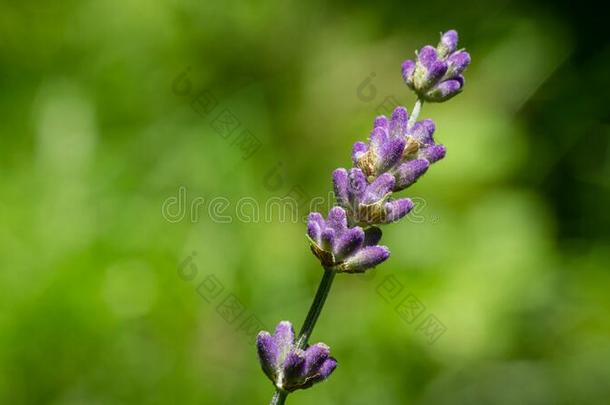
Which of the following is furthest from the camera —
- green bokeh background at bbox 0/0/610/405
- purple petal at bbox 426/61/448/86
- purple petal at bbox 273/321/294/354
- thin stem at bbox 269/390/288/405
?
green bokeh background at bbox 0/0/610/405

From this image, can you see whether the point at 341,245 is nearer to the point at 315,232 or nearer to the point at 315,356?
the point at 315,232

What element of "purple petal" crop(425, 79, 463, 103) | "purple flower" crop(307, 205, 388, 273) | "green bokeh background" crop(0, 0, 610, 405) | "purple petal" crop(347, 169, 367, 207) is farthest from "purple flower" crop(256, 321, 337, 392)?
"green bokeh background" crop(0, 0, 610, 405)

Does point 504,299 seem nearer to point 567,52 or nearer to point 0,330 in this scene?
point 567,52

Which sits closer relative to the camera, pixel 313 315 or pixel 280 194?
pixel 313 315

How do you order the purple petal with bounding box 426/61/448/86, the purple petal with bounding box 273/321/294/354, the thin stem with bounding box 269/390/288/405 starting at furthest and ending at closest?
the purple petal with bounding box 426/61/448/86, the purple petal with bounding box 273/321/294/354, the thin stem with bounding box 269/390/288/405

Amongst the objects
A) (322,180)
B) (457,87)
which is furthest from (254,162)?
(457,87)

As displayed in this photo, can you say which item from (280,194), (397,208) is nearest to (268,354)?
(397,208)

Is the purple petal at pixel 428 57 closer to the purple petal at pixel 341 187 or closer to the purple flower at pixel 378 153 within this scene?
the purple flower at pixel 378 153

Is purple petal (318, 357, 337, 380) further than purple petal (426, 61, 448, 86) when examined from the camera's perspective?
No

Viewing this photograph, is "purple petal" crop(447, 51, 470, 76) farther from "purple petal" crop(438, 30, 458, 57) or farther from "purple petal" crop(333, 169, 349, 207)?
"purple petal" crop(333, 169, 349, 207)
